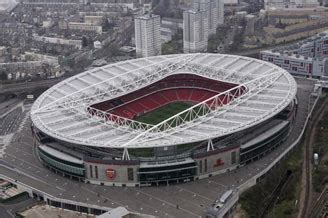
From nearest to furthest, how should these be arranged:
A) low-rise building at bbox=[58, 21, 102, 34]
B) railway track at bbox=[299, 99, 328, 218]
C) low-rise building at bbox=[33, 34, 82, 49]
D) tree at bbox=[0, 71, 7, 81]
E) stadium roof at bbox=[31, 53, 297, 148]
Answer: railway track at bbox=[299, 99, 328, 218] → stadium roof at bbox=[31, 53, 297, 148] → tree at bbox=[0, 71, 7, 81] → low-rise building at bbox=[33, 34, 82, 49] → low-rise building at bbox=[58, 21, 102, 34]

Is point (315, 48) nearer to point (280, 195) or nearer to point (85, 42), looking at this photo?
point (280, 195)

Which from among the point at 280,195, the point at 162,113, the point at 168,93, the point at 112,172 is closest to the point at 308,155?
the point at 280,195

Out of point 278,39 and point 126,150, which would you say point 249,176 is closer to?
point 126,150

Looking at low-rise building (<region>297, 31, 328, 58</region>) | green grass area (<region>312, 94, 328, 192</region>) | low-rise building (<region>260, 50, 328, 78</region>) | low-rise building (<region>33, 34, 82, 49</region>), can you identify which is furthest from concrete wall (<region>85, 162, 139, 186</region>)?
low-rise building (<region>33, 34, 82, 49</region>)

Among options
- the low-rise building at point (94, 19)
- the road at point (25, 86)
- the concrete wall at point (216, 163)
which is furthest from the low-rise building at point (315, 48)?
the low-rise building at point (94, 19)

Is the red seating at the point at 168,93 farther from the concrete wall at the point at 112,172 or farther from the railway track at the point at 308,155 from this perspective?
the concrete wall at the point at 112,172

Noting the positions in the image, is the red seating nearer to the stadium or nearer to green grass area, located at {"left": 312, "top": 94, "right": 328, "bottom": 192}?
the stadium
